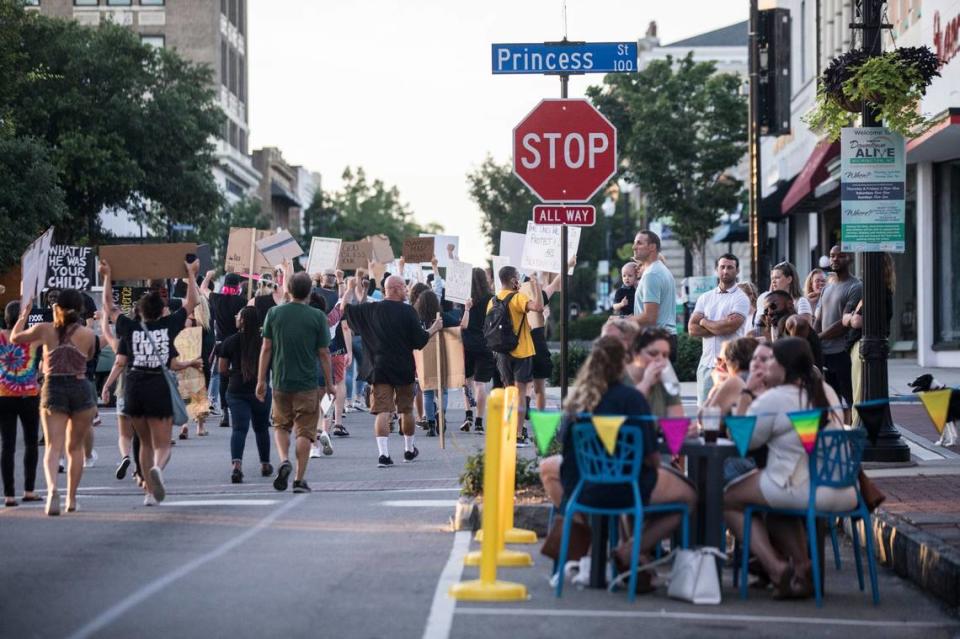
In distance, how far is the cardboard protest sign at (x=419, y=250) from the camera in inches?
1061

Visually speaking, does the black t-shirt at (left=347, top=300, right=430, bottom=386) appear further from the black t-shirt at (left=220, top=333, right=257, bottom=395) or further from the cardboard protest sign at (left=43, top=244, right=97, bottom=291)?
the cardboard protest sign at (left=43, top=244, right=97, bottom=291)

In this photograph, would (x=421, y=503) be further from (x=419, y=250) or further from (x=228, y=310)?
(x=419, y=250)

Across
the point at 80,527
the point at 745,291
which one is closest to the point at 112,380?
the point at 80,527

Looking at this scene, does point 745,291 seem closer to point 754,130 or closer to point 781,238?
point 754,130

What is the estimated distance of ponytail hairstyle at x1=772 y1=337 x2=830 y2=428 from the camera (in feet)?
30.6

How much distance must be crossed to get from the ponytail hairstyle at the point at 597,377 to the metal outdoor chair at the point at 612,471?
16cm

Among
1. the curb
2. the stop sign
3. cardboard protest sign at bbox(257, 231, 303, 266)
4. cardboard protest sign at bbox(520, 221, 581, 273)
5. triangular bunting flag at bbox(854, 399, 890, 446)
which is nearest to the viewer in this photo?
the curb

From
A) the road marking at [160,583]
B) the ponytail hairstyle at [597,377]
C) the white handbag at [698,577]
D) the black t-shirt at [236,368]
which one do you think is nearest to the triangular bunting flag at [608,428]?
the ponytail hairstyle at [597,377]

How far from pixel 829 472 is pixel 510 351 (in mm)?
10194

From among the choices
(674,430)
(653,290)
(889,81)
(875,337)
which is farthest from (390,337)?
(674,430)

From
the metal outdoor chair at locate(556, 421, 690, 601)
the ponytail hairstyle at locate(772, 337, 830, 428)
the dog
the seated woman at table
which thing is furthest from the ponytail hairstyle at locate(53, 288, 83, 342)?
the dog

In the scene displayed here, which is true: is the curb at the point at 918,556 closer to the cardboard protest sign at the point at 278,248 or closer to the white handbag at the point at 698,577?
the white handbag at the point at 698,577

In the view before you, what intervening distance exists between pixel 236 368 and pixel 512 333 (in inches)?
165

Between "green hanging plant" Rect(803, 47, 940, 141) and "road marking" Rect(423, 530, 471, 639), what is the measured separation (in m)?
5.77
